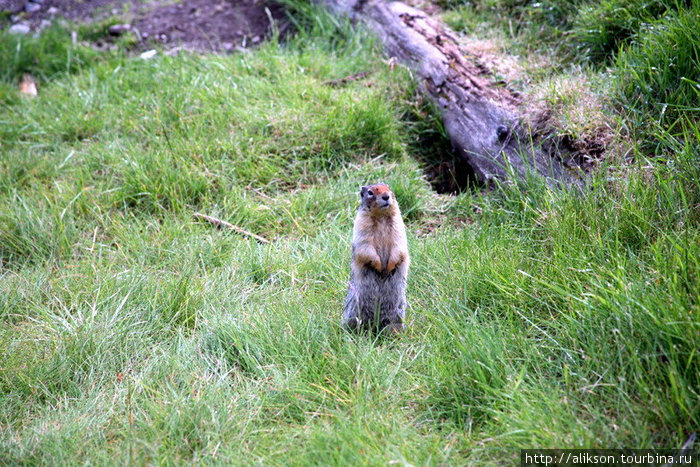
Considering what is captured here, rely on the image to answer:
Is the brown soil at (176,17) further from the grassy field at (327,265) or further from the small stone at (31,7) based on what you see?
the grassy field at (327,265)

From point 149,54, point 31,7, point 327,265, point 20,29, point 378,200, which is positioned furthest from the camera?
point 31,7

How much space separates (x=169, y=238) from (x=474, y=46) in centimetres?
333

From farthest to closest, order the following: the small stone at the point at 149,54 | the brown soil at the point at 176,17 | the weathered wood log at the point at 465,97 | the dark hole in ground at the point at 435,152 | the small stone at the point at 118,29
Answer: the small stone at the point at 118,29 < the brown soil at the point at 176,17 < the small stone at the point at 149,54 < the dark hole in ground at the point at 435,152 < the weathered wood log at the point at 465,97

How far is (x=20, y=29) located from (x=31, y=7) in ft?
2.65

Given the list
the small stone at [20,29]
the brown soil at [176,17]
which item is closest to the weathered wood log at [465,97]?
the brown soil at [176,17]

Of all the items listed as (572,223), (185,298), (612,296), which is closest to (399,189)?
(572,223)

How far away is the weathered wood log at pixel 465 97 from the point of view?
441 cm

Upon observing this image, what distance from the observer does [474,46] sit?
5.71 metres

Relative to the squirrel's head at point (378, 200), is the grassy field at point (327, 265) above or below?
below

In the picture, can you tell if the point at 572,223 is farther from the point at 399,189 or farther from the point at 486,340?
the point at 399,189

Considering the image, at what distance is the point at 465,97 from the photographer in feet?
16.7

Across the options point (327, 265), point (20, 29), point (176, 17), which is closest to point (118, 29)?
point (176, 17)

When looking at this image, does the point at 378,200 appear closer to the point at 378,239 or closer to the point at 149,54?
the point at 378,239

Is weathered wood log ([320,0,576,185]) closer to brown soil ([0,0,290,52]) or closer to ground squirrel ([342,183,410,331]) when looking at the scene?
ground squirrel ([342,183,410,331])
